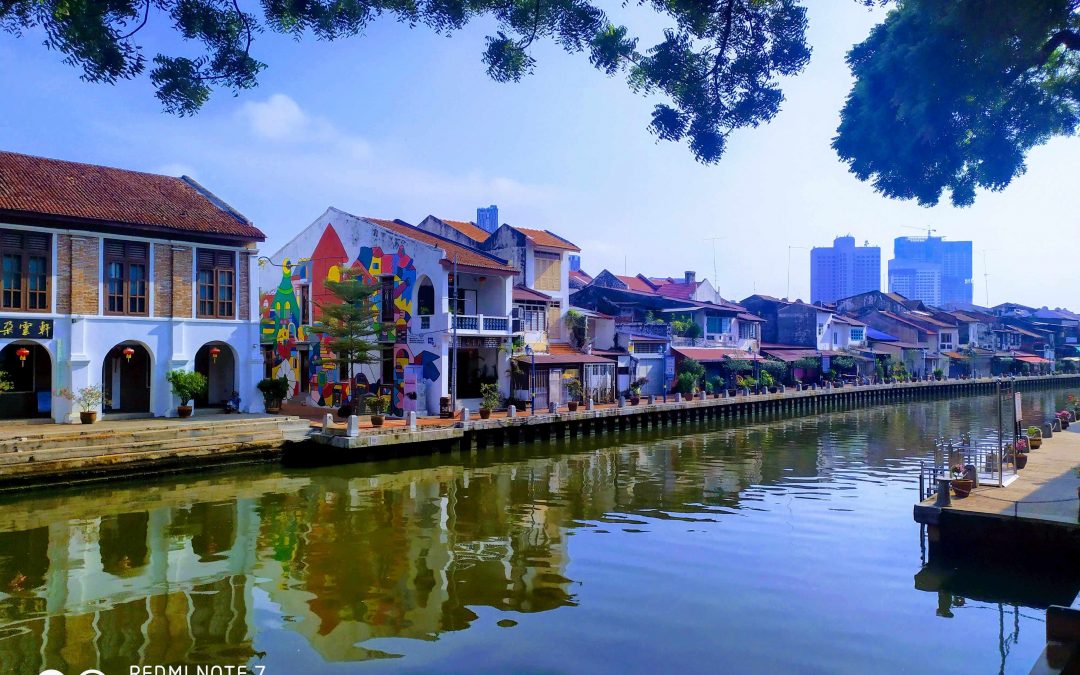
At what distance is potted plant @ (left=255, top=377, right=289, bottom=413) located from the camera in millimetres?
23844

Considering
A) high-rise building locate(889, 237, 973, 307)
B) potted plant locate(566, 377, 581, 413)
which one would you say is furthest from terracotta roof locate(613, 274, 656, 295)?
high-rise building locate(889, 237, 973, 307)

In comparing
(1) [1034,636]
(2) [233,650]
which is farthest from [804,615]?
(2) [233,650]

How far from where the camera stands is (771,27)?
4.44 m

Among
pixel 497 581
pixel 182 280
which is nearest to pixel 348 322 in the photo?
pixel 182 280

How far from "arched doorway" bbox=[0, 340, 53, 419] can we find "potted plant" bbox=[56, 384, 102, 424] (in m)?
0.86

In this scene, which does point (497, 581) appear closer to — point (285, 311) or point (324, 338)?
point (324, 338)

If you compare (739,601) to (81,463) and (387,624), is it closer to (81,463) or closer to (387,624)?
(387,624)

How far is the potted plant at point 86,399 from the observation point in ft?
61.5

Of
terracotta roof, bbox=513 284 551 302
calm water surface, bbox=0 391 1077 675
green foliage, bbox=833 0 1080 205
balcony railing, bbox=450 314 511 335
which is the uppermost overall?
terracotta roof, bbox=513 284 551 302

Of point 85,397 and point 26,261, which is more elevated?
point 26,261

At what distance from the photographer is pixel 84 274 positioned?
1950 cm

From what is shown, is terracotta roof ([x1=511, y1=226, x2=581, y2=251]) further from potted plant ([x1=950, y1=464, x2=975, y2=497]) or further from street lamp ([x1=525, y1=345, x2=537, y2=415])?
potted plant ([x1=950, y1=464, x2=975, y2=497])

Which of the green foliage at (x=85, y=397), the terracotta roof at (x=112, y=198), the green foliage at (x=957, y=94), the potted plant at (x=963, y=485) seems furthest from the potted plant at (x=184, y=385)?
the green foliage at (x=957, y=94)

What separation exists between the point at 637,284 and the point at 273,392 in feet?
99.4
